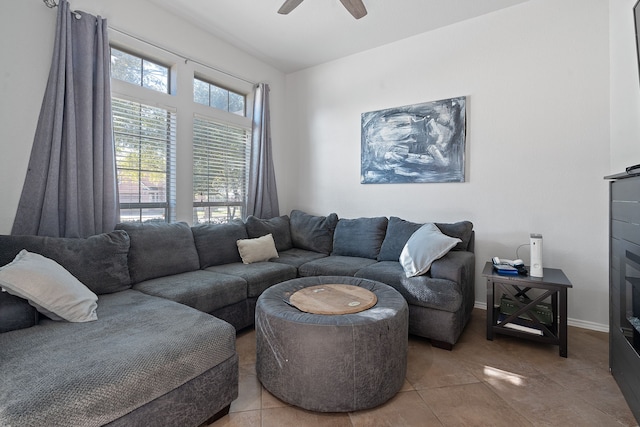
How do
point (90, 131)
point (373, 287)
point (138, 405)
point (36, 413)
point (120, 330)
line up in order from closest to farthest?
point (36, 413) → point (138, 405) → point (120, 330) → point (373, 287) → point (90, 131)

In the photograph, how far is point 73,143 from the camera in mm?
2223

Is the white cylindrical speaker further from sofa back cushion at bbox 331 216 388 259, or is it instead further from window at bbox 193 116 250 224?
window at bbox 193 116 250 224

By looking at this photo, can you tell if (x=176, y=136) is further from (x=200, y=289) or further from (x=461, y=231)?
(x=461, y=231)

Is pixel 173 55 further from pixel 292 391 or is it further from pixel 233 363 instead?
pixel 292 391

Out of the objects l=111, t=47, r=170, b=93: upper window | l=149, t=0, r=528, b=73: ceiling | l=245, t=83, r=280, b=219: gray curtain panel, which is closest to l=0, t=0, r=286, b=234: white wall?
l=111, t=47, r=170, b=93: upper window

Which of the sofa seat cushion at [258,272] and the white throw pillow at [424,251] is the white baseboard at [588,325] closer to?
the white throw pillow at [424,251]

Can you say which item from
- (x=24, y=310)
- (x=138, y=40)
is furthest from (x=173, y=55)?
(x=24, y=310)

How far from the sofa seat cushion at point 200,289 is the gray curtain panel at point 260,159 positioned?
4.71 ft

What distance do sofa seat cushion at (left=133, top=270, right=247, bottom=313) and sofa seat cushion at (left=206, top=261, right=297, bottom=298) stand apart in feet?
0.26

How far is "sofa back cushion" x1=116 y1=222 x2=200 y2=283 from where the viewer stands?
233 centimetres

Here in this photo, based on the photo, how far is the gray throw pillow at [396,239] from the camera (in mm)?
2949

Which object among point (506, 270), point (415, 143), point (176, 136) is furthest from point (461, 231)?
point (176, 136)

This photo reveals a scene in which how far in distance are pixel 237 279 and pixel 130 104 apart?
1839mm

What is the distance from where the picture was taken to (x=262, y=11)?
2.88 meters
